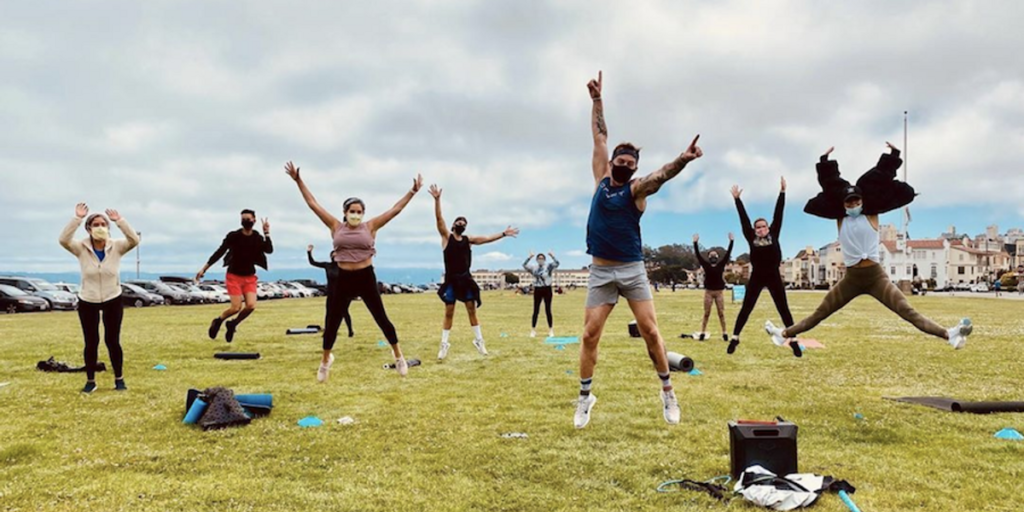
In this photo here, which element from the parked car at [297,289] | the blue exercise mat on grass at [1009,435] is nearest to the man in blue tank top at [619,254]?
the blue exercise mat on grass at [1009,435]

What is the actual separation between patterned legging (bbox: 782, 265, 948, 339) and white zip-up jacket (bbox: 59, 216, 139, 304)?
10.3 metres

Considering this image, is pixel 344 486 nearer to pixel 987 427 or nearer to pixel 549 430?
pixel 549 430

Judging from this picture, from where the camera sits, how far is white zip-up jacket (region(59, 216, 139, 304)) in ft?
28.9

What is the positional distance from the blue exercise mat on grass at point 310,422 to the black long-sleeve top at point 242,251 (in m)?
6.51

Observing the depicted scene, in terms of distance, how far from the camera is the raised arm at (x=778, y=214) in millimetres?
9934

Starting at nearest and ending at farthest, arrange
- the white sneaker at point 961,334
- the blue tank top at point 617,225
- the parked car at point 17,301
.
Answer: the blue tank top at point 617,225
the white sneaker at point 961,334
the parked car at point 17,301

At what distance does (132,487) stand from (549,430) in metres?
3.98

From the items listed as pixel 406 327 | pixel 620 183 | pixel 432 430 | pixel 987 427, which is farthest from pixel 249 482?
pixel 406 327

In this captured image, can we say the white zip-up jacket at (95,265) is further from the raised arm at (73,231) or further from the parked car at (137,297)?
the parked car at (137,297)

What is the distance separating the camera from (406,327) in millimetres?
22109

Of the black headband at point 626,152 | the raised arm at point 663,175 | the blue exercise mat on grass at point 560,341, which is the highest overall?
the black headband at point 626,152

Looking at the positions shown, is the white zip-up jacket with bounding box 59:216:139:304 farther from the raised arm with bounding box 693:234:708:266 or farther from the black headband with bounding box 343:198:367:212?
Answer: the raised arm with bounding box 693:234:708:266

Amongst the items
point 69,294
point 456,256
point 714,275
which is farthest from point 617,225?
point 69,294

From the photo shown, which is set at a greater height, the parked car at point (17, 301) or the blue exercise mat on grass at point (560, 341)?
the blue exercise mat on grass at point (560, 341)
